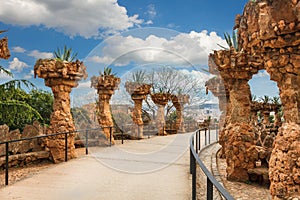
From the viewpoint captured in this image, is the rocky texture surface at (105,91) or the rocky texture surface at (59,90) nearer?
the rocky texture surface at (59,90)

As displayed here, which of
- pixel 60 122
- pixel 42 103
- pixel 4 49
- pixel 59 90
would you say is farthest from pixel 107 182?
pixel 42 103

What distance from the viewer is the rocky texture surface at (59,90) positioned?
25.5 ft

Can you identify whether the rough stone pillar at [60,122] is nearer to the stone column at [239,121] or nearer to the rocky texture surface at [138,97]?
the stone column at [239,121]

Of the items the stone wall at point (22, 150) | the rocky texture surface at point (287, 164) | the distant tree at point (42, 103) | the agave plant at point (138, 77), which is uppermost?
the agave plant at point (138, 77)

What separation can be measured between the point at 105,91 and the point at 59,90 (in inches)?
160

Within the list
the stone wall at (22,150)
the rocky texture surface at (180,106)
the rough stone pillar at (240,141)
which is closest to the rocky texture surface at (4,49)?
the stone wall at (22,150)

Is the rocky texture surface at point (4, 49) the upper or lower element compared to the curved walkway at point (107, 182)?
upper

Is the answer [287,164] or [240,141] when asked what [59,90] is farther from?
[287,164]

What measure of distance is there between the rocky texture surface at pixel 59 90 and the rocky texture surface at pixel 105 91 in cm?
358

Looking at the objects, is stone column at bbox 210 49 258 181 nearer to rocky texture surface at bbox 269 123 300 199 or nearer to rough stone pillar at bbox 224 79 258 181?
rough stone pillar at bbox 224 79 258 181

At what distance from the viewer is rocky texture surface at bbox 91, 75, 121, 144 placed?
11.9m

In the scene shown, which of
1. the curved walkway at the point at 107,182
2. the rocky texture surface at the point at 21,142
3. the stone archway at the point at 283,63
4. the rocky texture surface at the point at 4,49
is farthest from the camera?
the rocky texture surface at the point at 21,142

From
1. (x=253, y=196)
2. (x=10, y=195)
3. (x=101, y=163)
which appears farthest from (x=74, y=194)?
(x=253, y=196)

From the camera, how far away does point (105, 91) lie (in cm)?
1205
